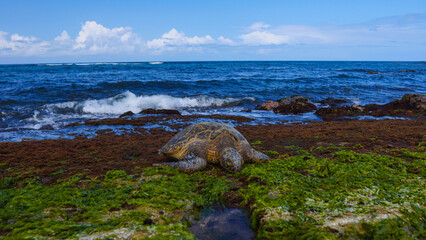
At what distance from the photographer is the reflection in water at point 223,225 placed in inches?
111

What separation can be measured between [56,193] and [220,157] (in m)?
2.82

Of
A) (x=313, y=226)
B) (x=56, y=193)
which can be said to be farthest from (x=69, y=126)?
(x=313, y=226)

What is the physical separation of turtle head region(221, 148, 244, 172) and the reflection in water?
1.35 metres

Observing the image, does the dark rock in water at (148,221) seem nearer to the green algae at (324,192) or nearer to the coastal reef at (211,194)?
the coastal reef at (211,194)

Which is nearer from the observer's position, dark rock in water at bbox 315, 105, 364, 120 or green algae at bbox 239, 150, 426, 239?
green algae at bbox 239, 150, 426, 239

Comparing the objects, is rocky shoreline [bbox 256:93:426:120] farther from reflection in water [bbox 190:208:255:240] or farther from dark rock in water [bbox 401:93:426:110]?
reflection in water [bbox 190:208:255:240]

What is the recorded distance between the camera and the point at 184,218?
317 cm

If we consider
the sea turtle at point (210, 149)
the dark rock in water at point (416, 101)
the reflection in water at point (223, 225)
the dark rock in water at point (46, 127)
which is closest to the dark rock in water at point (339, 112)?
the dark rock in water at point (416, 101)

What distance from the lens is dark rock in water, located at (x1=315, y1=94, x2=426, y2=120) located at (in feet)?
44.2

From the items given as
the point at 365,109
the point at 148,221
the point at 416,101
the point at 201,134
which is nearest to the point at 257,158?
the point at 201,134

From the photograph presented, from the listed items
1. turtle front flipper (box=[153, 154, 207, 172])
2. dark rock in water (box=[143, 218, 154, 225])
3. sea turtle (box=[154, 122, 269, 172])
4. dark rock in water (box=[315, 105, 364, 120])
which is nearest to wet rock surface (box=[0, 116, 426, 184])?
sea turtle (box=[154, 122, 269, 172])

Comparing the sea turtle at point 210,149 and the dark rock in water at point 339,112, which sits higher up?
the sea turtle at point 210,149

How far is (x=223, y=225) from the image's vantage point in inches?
120

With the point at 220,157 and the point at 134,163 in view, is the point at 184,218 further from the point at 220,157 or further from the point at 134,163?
the point at 134,163
